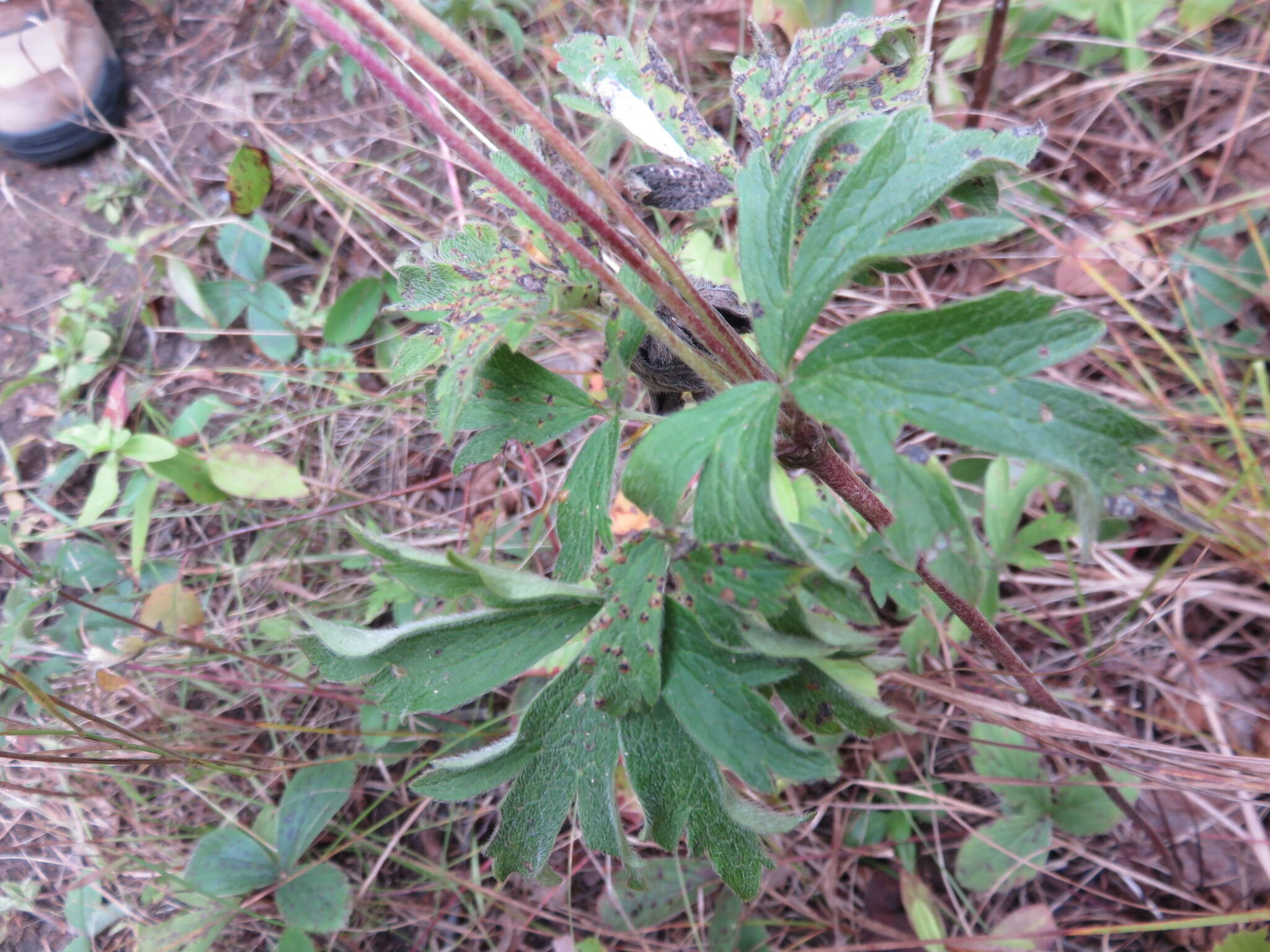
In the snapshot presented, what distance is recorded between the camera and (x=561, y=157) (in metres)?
0.94

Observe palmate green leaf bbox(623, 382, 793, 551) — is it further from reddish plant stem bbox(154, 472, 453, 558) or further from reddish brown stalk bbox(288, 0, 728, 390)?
reddish plant stem bbox(154, 472, 453, 558)

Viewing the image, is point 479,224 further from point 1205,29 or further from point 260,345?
point 1205,29

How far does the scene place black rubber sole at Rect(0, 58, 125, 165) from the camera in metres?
2.63

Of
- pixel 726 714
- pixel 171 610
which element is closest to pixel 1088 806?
pixel 726 714

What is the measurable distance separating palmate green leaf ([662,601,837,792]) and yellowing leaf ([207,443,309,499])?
134 cm

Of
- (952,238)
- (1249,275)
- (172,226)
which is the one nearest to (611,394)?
(952,238)

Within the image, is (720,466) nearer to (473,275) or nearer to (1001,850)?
(473,275)

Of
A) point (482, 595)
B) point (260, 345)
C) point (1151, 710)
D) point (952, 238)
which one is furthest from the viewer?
point (260, 345)

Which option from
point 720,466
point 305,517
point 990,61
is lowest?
point 305,517

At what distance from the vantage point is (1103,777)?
1609 millimetres

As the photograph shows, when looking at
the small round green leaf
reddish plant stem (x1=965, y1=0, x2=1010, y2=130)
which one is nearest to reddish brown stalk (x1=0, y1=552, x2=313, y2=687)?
the small round green leaf

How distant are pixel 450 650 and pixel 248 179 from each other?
1.85 m

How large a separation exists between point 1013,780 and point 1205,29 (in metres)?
2.14

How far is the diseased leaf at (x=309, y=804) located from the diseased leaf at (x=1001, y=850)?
4.64 ft
